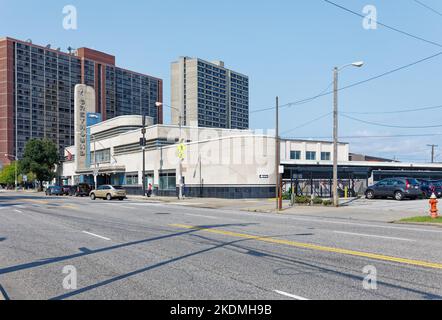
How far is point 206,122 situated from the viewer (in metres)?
59.6

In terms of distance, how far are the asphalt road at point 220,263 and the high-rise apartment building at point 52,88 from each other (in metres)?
129

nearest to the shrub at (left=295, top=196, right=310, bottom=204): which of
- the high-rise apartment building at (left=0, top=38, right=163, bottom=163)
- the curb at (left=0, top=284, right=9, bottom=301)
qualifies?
the curb at (left=0, top=284, right=9, bottom=301)

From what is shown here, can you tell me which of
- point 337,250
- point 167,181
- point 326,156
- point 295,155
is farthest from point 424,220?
point 326,156

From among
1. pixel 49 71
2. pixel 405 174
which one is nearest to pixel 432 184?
pixel 405 174

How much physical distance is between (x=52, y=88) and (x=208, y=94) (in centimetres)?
10978

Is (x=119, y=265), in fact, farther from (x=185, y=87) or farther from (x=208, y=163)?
(x=185, y=87)

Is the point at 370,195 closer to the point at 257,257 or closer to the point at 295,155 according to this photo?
the point at 295,155

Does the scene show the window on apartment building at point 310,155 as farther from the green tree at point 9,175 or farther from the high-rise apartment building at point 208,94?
the green tree at point 9,175

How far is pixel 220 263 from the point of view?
9.30m

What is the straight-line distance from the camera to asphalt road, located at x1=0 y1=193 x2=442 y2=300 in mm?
6930

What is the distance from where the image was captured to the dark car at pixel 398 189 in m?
33.3

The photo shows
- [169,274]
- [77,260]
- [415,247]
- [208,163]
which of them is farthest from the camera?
[208,163]
